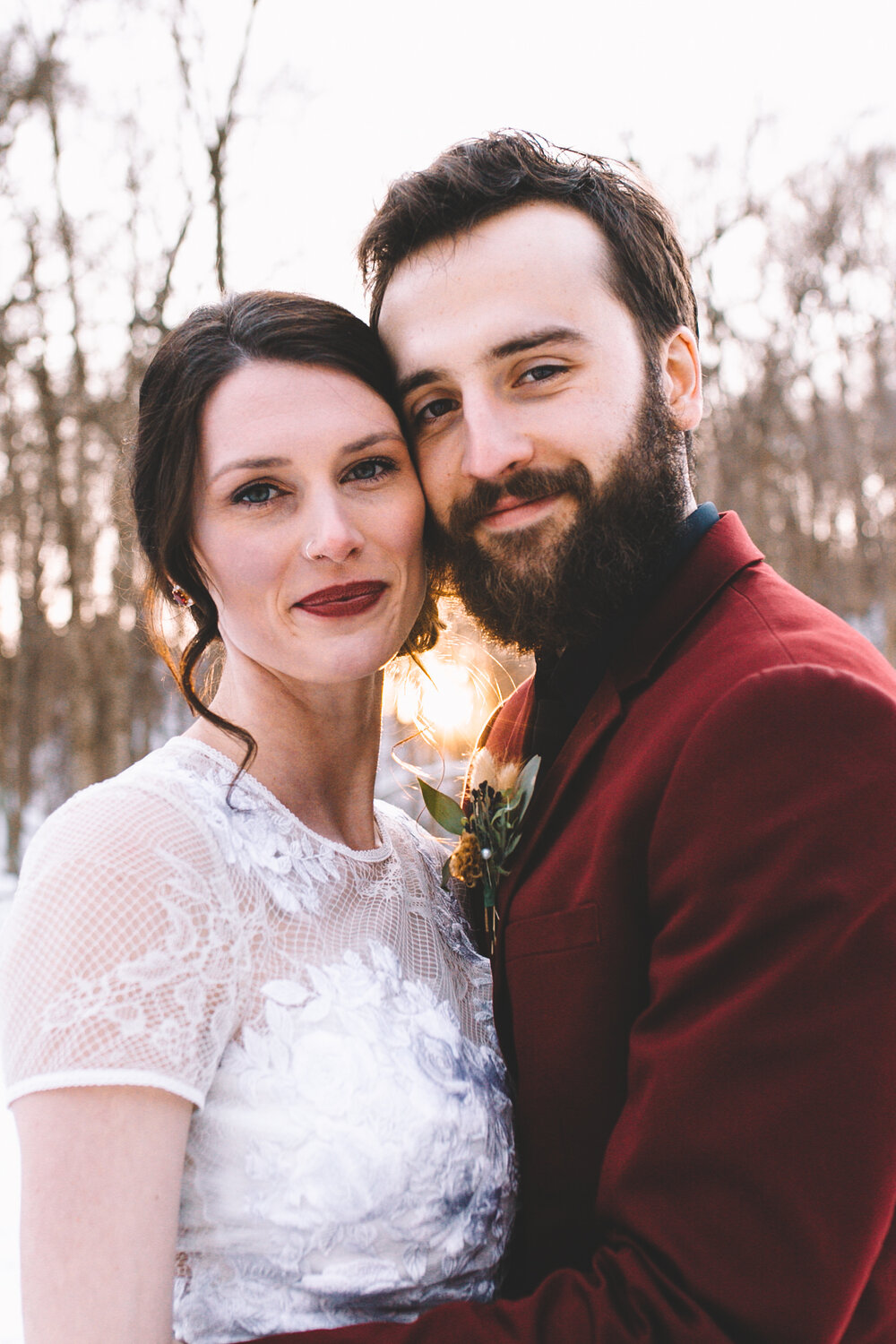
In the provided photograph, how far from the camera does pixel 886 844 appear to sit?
1.23 meters

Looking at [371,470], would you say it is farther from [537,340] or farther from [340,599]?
[537,340]

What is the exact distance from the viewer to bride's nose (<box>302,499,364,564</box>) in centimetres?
197

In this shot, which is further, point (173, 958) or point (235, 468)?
point (235, 468)

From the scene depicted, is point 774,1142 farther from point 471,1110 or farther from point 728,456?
point 728,456

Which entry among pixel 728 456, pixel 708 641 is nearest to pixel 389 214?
pixel 708 641

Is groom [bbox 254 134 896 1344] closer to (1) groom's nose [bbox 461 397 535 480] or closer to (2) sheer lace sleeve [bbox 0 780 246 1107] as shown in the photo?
(1) groom's nose [bbox 461 397 535 480]

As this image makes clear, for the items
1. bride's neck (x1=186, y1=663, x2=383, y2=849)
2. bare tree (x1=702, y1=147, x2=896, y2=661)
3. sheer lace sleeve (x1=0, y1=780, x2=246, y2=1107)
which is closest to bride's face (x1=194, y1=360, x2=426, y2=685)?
bride's neck (x1=186, y1=663, x2=383, y2=849)

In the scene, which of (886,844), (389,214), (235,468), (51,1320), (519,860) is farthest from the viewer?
(389,214)

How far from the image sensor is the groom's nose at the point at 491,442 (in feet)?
6.49

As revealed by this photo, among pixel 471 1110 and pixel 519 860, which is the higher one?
pixel 519 860

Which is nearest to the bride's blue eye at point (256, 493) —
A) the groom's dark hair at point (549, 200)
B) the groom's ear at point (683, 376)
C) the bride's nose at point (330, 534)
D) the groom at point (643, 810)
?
the bride's nose at point (330, 534)

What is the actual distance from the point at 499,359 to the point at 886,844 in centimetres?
124

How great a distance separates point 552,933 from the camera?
1635mm

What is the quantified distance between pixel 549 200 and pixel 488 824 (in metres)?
1.31
